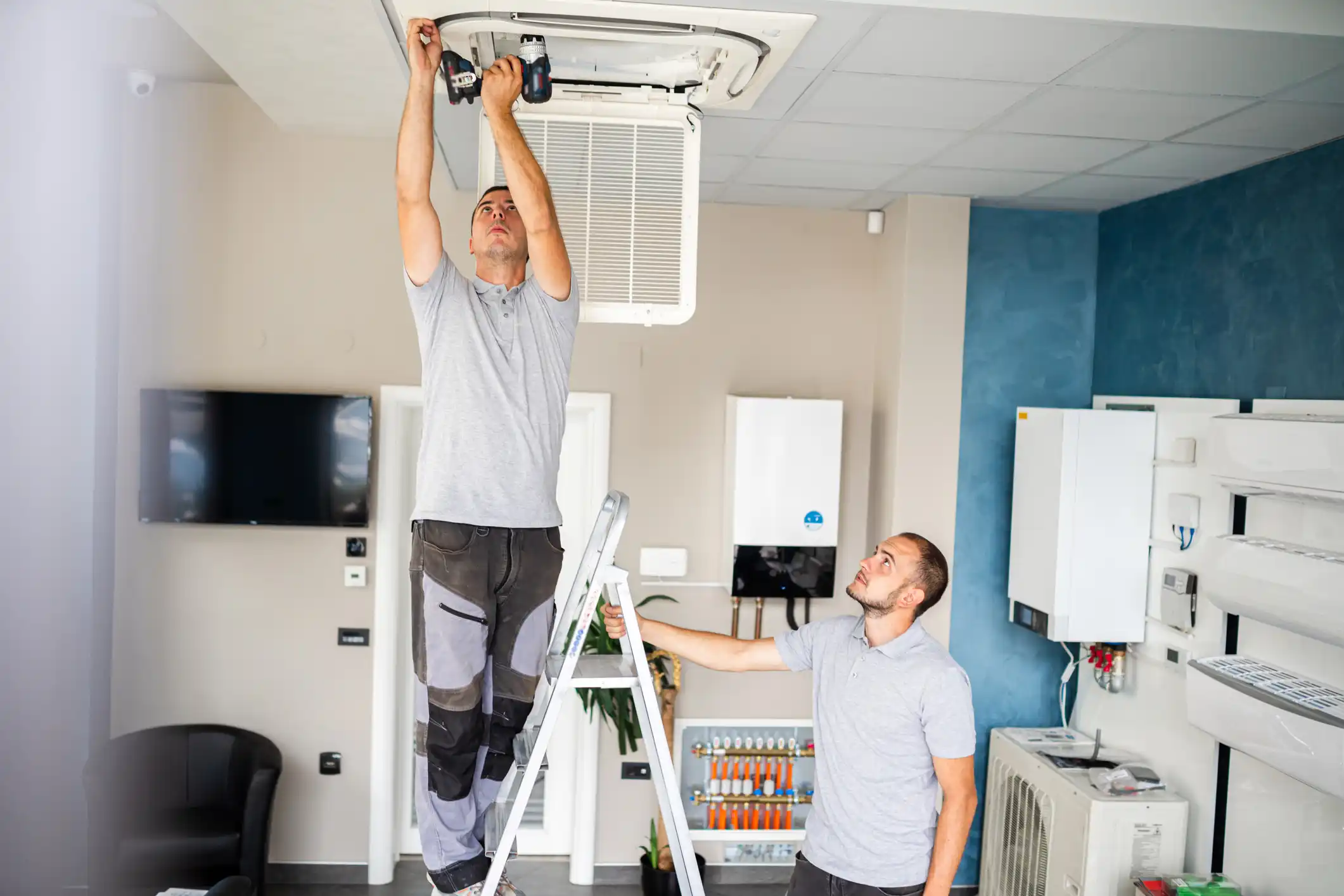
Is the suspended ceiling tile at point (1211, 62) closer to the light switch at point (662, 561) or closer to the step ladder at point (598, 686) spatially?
the step ladder at point (598, 686)

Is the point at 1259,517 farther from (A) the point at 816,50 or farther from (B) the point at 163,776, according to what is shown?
(B) the point at 163,776

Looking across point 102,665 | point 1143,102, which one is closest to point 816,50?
point 1143,102

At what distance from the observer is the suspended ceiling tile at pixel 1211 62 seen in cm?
225

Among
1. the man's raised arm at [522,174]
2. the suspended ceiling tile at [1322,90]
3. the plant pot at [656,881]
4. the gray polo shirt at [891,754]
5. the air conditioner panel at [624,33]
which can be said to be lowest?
the plant pot at [656,881]

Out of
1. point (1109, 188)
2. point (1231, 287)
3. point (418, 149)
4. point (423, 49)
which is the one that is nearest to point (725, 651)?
point (418, 149)

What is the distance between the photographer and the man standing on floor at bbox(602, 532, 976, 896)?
2.27m

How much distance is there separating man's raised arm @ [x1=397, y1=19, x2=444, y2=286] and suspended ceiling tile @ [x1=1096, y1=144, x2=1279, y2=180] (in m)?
2.39

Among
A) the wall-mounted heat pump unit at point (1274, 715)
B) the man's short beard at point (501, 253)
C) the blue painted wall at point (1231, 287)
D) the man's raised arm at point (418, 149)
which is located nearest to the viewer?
the man's raised arm at point (418, 149)

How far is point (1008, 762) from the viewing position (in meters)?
A: 4.03

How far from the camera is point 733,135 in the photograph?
3.22 m

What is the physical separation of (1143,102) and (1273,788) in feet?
6.96

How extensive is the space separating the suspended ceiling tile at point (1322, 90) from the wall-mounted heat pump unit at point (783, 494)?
6.20 feet

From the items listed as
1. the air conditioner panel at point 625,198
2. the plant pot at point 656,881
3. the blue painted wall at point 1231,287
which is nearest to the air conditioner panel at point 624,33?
the air conditioner panel at point 625,198

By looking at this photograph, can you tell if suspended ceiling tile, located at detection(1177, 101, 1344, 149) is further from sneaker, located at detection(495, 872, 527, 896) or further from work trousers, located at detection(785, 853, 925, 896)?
sneaker, located at detection(495, 872, 527, 896)
